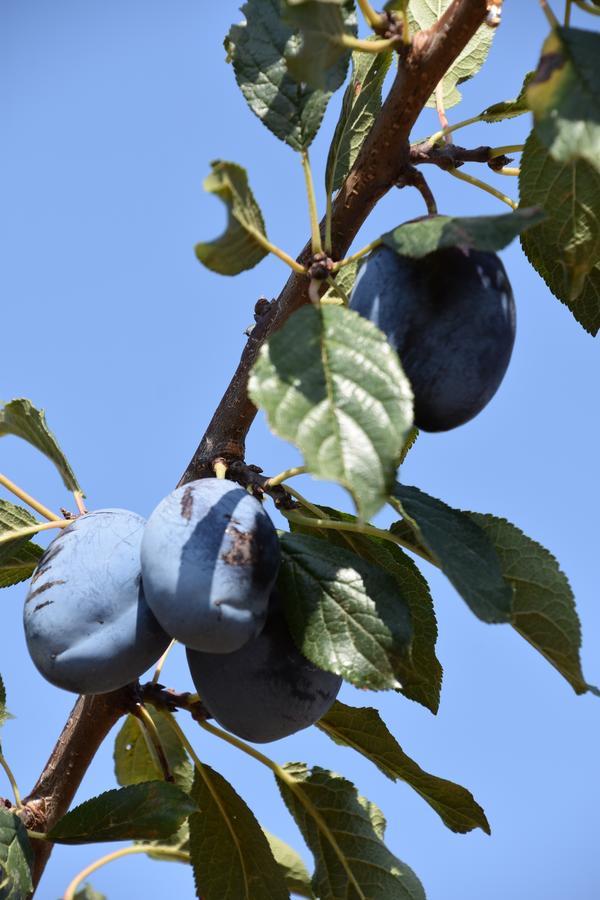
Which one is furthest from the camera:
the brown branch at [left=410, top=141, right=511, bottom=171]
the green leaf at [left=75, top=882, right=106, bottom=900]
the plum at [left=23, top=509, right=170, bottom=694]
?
the green leaf at [left=75, top=882, right=106, bottom=900]

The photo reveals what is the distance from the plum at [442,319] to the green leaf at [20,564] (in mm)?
550

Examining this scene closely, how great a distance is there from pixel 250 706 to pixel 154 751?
1.11 ft

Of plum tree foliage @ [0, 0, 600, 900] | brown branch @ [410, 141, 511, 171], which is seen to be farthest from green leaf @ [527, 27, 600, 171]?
brown branch @ [410, 141, 511, 171]

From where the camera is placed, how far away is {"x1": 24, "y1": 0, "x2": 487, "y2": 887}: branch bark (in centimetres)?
107

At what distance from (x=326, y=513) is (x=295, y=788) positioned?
12.9 inches

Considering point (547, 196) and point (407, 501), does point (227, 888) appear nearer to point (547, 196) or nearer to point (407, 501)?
point (407, 501)

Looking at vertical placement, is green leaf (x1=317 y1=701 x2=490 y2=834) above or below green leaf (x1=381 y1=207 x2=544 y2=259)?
below

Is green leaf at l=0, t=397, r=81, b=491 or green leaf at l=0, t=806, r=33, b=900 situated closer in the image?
green leaf at l=0, t=806, r=33, b=900

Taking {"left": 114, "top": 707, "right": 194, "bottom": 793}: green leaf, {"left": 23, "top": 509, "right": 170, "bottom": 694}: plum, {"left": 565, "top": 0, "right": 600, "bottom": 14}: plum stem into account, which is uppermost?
{"left": 565, "top": 0, "right": 600, "bottom": 14}: plum stem

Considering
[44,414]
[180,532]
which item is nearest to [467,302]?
[180,532]

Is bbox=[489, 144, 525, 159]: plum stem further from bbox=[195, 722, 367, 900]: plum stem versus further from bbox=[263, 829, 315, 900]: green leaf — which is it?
bbox=[263, 829, 315, 900]: green leaf

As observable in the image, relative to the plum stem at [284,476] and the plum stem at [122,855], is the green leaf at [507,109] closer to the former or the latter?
the plum stem at [284,476]

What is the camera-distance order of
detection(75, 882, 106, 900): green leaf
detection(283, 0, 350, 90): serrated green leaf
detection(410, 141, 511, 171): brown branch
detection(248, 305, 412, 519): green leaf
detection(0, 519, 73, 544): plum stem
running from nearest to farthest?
detection(248, 305, 412, 519): green leaf, detection(283, 0, 350, 90): serrated green leaf, detection(410, 141, 511, 171): brown branch, detection(0, 519, 73, 544): plum stem, detection(75, 882, 106, 900): green leaf

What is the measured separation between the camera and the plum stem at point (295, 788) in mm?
1275
